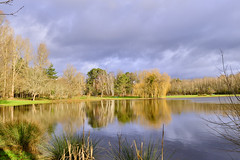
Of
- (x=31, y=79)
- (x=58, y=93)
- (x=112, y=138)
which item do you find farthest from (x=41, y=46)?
(x=112, y=138)

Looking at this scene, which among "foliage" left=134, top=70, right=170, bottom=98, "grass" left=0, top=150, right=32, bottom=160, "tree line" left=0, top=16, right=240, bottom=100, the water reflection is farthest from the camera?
"foliage" left=134, top=70, right=170, bottom=98

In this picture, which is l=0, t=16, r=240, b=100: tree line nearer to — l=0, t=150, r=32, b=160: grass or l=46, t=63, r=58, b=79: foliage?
l=46, t=63, r=58, b=79: foliage

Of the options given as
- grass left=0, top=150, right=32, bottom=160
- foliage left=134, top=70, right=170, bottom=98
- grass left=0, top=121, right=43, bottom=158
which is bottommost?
grass left=0, top=150, right=32, bottom=160

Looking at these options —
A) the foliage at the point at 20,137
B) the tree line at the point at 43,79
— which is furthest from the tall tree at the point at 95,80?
the foliage at the point at 20,137

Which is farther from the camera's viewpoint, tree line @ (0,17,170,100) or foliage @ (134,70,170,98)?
foliage @ (134,70,170,98)

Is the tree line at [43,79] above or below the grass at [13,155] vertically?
above

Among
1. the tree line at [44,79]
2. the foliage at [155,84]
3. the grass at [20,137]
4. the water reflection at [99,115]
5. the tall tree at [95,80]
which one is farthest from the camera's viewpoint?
the tall tree at [95,80]

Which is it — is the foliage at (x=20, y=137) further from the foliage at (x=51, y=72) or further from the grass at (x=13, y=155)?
the foliage at (x=51, y=72)

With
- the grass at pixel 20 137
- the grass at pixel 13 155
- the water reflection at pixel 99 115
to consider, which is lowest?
the water reflection at pixel 99 115

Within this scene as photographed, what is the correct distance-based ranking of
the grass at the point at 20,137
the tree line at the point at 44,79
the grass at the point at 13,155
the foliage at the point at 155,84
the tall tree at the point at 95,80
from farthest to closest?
the tall tree at the point at 95,80 → the foliage at the point at 155,84 → the tree line at the point at 44,79 → the grass at the point at 20,137 → the grass at the point at 13,155

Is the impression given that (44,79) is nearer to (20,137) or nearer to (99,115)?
(99,115)

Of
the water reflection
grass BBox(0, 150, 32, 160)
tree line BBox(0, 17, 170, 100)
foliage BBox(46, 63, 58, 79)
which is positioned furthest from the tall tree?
grass BBox(0, 150, 32, 160)

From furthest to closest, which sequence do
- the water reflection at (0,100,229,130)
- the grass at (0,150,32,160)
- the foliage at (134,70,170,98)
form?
the foliage at (134,70,170,98)
the water reflection at (0,100,229,130)
the grass at (0,150,32,160)

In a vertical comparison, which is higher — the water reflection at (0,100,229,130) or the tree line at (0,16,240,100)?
the tree line at (0,16,240,100)
